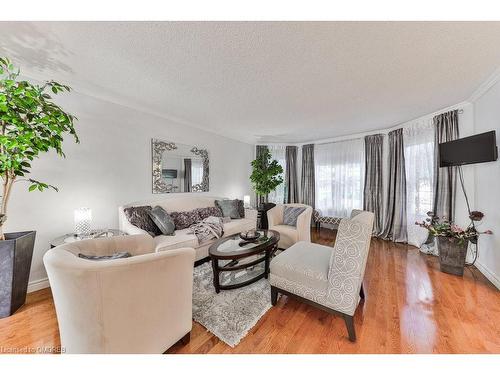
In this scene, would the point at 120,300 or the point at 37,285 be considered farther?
the point at 37,285

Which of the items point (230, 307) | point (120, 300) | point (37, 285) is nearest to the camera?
point (120, 300)

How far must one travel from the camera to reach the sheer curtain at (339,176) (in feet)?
13.9

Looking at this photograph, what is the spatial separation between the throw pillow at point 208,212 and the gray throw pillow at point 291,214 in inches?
48.8

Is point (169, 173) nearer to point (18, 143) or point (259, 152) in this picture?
point (18, 143)

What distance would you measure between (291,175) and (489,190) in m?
3.43

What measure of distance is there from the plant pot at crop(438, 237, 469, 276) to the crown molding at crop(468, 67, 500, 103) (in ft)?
5.93

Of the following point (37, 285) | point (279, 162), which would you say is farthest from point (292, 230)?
point (37, 285)

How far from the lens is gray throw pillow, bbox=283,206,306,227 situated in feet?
10.5

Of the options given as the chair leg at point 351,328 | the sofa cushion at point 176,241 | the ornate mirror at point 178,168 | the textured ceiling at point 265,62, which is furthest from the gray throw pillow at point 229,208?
the chair leg at point 351,328

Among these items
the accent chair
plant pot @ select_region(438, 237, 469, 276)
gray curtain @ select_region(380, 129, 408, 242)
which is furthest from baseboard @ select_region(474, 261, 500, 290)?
the accent chair

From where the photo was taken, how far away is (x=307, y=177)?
16.2 ft

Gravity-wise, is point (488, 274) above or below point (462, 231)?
below

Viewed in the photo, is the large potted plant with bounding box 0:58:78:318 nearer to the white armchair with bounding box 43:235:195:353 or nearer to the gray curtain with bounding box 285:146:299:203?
the white armchair with bounding box 43:235:195:353
